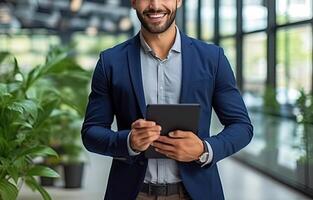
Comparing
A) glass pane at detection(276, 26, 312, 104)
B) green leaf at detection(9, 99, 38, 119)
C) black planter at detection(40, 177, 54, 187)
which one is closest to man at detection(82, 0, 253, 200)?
green leaf at detection(9, 99, 38, 119)

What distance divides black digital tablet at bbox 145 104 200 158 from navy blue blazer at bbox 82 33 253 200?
3.2 inches

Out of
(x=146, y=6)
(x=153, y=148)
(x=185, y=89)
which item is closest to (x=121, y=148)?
(x=153, y=148)

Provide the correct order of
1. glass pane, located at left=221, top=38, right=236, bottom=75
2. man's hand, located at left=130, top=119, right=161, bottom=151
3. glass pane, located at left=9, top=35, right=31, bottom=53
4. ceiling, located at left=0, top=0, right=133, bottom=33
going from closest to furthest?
man's hand, located at left=130, top=119, right=161, bottom=151 → glass pane, located at left=221, top=38, right=236, bottom=75 → ceiling, located at left=0, top=0, right=133, bottom=33 → glass pane, located at left=9, top=35, right=31, bottom=53

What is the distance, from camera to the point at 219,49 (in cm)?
152

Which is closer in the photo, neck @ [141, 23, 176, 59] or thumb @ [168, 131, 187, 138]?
thumb @ [168, 131, 187, 138]

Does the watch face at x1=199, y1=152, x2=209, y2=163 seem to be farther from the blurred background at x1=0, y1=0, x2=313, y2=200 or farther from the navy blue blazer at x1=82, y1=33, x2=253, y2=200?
the blurred background at x1=0, y1=0, x2=313, y2=200

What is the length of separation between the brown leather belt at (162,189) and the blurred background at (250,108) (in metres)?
1.34

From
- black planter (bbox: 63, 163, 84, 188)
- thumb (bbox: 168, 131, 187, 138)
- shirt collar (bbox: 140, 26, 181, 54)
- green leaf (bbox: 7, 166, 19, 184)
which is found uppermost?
shirt collar (bbox: 140, 26, 181, 54)

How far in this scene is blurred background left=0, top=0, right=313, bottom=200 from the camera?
2.94m

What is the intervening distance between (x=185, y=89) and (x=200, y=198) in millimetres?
277

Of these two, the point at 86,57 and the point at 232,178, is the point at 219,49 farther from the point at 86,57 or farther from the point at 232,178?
the point at 86,57

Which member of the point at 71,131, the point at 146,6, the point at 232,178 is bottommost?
the point at 232,178

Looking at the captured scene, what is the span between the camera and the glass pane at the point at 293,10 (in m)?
5.47

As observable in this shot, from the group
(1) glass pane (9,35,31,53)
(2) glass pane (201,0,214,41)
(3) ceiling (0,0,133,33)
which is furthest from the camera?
(1) glass pane (9,35,31,53)
